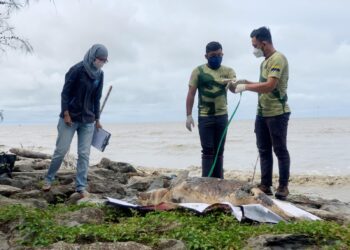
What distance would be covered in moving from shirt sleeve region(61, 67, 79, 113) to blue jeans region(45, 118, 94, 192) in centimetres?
22

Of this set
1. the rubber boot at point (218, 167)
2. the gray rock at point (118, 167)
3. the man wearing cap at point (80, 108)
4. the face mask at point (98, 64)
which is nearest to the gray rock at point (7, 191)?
the man wearing cap at point (80, 108)

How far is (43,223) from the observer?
4.27 meters

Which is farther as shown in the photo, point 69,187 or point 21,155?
point 21,155

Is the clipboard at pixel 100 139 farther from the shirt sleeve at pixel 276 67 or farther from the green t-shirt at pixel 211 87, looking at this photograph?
the shirt sleeve at pixel 276 67

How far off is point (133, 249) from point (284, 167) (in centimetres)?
296

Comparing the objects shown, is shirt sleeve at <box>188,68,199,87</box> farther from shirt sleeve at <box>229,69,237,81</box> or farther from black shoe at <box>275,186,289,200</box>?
black shoe at <box>275,186,289,200</box>

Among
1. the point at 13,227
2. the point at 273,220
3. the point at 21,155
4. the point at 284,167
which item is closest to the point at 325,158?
the point at 21,155

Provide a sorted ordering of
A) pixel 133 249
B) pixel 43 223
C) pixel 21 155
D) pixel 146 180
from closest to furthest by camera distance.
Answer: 1. pixel 133 249
2. pixel 43 223
3. pixel 146 180
4. pixel 21 155

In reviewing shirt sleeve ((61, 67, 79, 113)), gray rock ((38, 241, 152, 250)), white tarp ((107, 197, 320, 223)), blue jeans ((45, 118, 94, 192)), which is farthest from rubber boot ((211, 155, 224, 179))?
gray rock ((38, 241, 152, 250))

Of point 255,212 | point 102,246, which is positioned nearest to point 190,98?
point 255,212

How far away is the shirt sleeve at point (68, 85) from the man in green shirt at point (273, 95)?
2.09 meters

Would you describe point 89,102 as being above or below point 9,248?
above

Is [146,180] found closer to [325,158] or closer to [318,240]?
[318,240]

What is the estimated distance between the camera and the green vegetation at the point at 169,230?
3.90 meters
